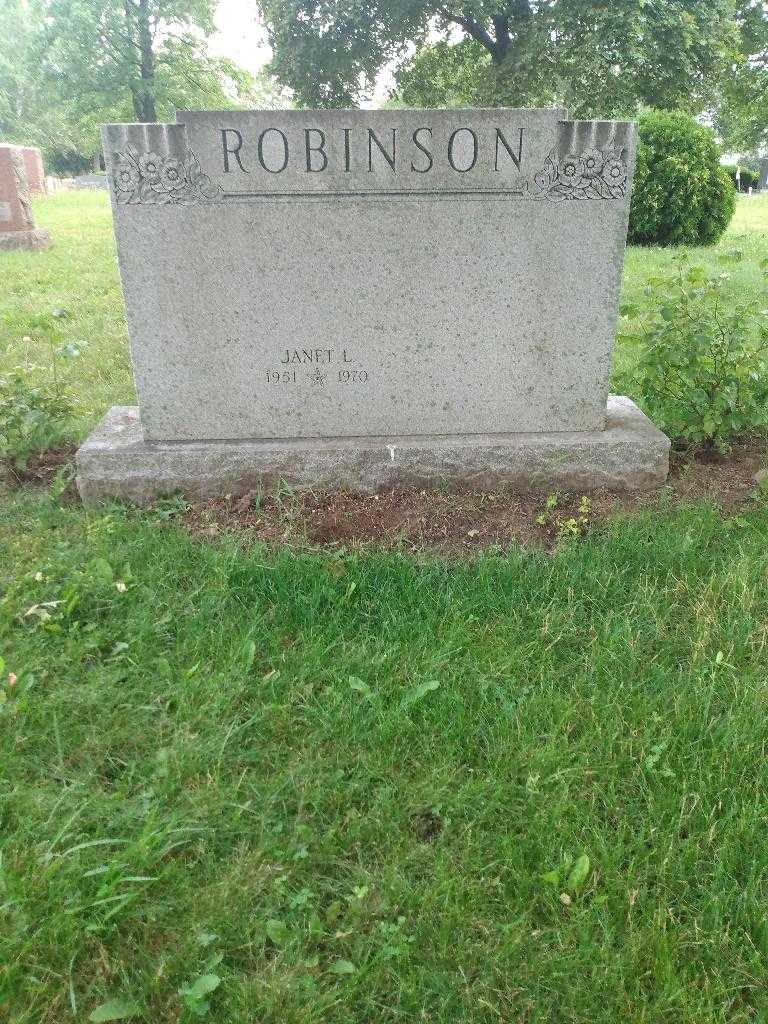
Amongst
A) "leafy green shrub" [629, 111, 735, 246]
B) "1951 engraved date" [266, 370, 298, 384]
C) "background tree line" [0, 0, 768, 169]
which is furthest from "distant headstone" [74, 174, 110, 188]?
"1951 engraved date" [266, 370, 298, 384]

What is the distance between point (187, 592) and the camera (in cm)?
282

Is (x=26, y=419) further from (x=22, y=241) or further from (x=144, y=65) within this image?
→ (x=144, y=65)

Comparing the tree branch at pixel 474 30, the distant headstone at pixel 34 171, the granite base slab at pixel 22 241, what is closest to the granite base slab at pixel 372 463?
the granite base slab at pixel 22 241

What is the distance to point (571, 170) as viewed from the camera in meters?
3.17

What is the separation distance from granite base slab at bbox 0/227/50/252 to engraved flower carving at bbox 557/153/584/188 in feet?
31.7

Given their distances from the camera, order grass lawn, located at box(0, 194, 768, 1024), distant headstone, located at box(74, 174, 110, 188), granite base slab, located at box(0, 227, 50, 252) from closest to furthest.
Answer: grass lawn, located at box(0, 194, 768, 1024) → granite base slab, located at box(0, 227, 50, 252) → distant headstone, located at box(74, 174, 110, 188)

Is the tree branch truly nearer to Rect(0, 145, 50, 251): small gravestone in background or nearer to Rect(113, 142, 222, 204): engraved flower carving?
Rect(0, 145, 50, 251): small gravestone in background

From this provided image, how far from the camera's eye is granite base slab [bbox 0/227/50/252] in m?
10.9

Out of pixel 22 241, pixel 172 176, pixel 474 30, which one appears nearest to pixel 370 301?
pixel 172 176

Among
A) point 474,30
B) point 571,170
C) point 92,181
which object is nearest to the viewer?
point 571,170

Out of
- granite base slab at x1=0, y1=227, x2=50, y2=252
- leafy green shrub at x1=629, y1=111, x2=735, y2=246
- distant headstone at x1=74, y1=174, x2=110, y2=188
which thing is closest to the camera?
leafy green shrub at x1=629, y1=111, x2=735, y2=246

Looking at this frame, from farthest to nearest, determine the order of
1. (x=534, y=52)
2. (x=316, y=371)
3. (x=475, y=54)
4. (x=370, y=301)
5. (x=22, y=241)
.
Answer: (x=475, y=54)
(x=534, y=52)
(x=22, y=241)
(x=316, y=371)
(x=370, y=301)

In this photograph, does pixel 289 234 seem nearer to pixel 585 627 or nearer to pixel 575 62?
pixel 585 627

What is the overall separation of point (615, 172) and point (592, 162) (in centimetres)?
10
